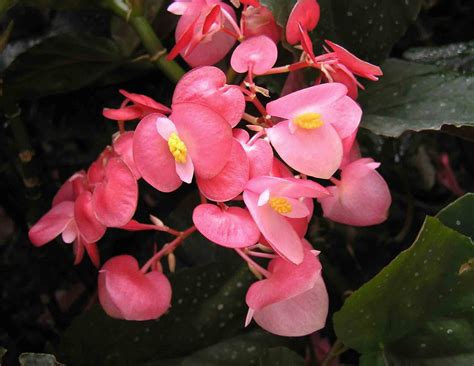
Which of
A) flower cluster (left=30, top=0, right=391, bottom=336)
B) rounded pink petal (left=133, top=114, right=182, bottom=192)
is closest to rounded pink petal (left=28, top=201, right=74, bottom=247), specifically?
flower cluster (left=30, top=0, right=391, bottom=336)

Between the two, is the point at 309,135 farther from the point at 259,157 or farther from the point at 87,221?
the point at 87,221

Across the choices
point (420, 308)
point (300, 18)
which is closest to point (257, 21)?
point (300, 18)

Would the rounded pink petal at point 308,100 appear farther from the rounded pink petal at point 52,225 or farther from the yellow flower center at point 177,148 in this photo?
the rounded pink petal at point 52,225

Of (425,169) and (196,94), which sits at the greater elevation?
(196,94)

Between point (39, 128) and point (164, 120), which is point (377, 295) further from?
point (39, 128)

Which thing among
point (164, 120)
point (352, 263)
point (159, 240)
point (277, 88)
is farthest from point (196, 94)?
point (352, 263)

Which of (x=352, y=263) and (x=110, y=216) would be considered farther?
(x=352, y=263)

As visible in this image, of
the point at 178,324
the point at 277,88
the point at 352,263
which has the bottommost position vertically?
the point at 352,263

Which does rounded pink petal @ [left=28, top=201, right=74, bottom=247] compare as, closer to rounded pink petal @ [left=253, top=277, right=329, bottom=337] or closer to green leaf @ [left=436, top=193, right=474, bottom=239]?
rounded pink petal @ [left=253, top=277, right=329, bottom=337]

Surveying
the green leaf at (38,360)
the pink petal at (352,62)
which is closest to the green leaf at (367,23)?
the pink petal at (352,62)
